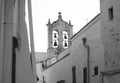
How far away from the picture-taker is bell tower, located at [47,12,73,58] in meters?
37.1

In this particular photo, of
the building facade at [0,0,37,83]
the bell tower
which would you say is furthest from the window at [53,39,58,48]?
the building facade at [0,0,37,83]

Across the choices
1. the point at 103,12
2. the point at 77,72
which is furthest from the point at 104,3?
the point at 77,72

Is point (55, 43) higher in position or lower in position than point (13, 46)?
higher

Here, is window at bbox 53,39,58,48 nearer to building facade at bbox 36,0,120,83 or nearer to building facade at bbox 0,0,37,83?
building facade at bbox 36,0,120,83

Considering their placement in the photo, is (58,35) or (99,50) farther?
(58,35)

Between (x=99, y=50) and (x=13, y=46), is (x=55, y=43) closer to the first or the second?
(x=99, y=50)

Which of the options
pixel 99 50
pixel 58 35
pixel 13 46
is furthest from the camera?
pixel 58 35

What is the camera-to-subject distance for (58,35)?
3759 cm

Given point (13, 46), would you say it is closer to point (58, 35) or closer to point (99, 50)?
point (99, 50)

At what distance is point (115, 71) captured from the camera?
14.3m

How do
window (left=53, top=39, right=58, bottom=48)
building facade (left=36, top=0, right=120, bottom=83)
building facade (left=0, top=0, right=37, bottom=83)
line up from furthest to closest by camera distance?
window (left=53, top=39, right=58, bottom=48) < building facade (left=36, top=0, right=120, bottom=83) < building facade (left=0, top=0, right=37, bottom=83)

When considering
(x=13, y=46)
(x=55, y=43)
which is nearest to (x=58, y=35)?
(x=55, y=43)

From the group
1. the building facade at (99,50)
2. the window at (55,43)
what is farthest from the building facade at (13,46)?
the window at (55,43)

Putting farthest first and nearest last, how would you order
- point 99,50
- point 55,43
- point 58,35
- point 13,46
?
1. point 58,35
2. point 55,43
3. point 99,50
4. point 13,46
